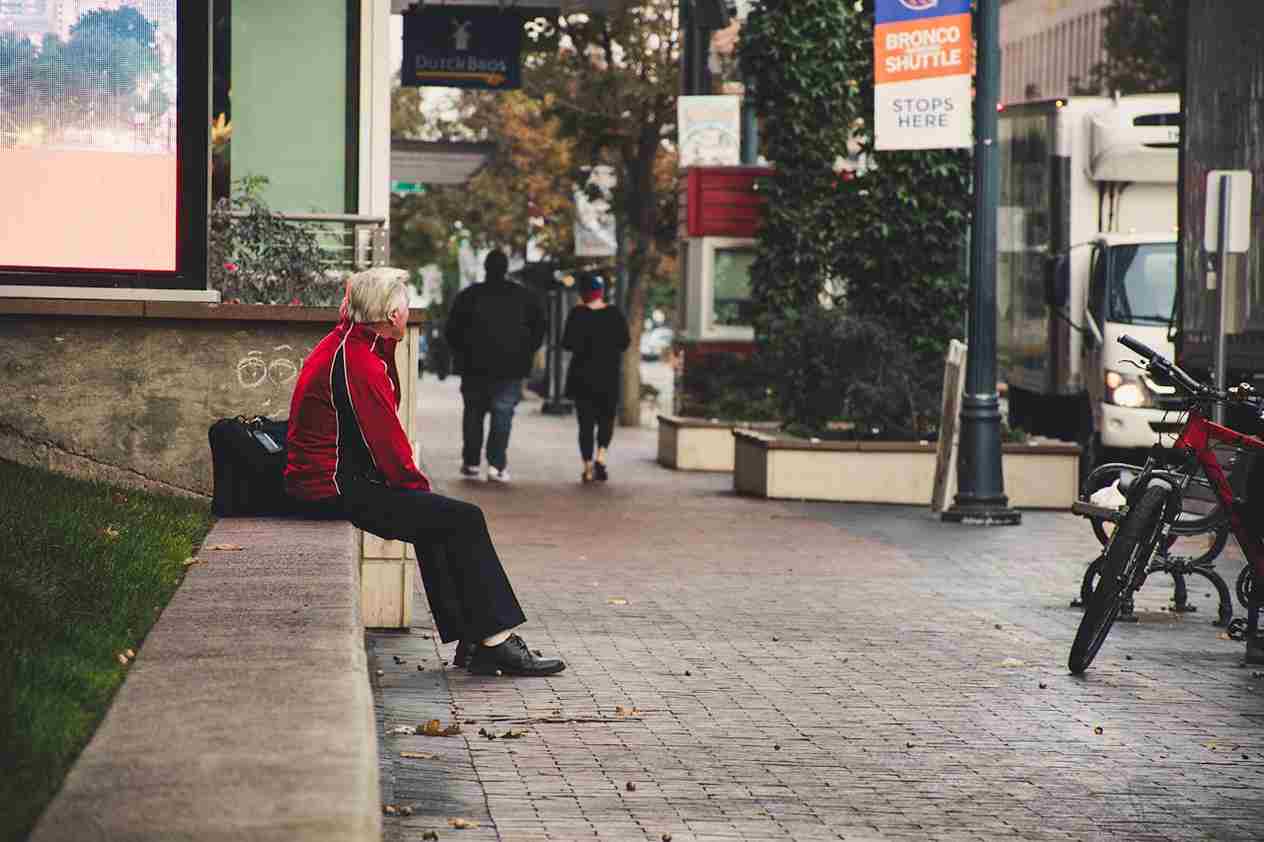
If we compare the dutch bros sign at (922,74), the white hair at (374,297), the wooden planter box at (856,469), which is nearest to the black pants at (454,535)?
the white hair at (374,297)

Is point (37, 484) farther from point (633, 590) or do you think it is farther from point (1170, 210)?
point (1170, 210)

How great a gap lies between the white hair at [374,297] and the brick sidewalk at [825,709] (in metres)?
1.41

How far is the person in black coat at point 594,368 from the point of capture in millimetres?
20016

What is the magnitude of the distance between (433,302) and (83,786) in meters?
62.3

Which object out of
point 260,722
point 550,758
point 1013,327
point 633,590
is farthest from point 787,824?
point 1013,327

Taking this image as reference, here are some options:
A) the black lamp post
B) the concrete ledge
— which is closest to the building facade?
the black lamp post

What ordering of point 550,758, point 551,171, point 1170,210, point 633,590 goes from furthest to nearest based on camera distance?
point 551,171
point 1170,210
point 633,590
point 550,758

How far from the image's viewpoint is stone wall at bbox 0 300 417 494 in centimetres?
1013

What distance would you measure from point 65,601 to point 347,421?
6.28 ft

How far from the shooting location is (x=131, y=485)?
10164mm

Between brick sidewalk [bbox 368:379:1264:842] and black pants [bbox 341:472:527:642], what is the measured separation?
26 cm

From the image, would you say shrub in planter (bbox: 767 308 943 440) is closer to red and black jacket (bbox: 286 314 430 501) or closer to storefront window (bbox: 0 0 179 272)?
storefront window (bbox: 0 0 179 272)

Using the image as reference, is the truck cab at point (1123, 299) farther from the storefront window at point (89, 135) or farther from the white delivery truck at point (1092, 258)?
the storefront window at point (89, 135)

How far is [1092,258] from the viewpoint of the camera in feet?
68.6
